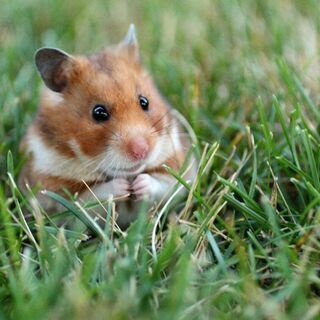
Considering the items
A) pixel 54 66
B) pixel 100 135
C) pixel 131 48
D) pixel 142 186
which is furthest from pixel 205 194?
pixel 54 66

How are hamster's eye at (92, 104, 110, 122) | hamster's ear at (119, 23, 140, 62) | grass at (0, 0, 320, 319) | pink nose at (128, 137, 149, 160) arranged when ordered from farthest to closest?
1. hamster's ear at (119, 23, 140, 62)
2. hamster's eye at (92, 104, 110, 122)
3. pink nose at (128, 137, 149, 160)
4. grass at (0, 0, 320, 319)

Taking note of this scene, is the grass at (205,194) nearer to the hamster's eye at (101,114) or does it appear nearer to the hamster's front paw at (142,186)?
the hamster's front paw at (142,186)

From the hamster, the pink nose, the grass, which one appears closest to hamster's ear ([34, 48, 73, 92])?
the hamster

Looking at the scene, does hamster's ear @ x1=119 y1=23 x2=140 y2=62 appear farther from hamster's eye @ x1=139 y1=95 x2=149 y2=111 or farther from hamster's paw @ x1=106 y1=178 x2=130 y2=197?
hamster's paw @ x1=106 y1=178 x2=130 y2=197

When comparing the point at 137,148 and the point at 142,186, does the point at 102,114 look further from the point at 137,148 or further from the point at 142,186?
the point at 142,186

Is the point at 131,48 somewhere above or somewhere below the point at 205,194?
above

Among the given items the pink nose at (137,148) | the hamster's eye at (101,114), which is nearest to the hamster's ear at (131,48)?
the hamster's eye at (101,114)

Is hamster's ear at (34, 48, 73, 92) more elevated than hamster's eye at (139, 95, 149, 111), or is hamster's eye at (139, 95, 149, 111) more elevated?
hamster's ear at (34, 48, 73, 92)
